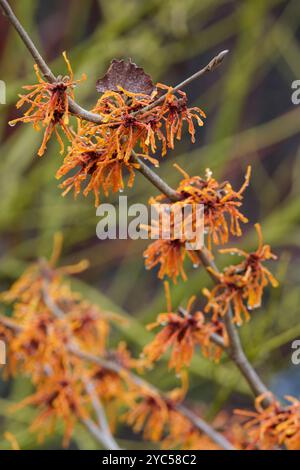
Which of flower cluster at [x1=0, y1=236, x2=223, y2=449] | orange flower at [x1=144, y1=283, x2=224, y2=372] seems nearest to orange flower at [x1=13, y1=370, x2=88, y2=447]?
flower cluster at [x1=0, y1=236, x2=223, y2=449]

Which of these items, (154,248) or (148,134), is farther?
(154,248)

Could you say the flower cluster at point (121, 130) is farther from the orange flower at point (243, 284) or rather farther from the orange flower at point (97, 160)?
the orange flower at point (243, 284)

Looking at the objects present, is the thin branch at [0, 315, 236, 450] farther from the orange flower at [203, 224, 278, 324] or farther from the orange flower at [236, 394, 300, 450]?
the orange flower at [203, 224, 278, 324]

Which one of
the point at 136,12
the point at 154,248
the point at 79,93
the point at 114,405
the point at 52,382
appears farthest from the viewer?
the point at 79,93

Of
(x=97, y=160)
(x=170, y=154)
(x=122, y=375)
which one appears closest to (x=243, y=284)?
(x=97, y=160)
